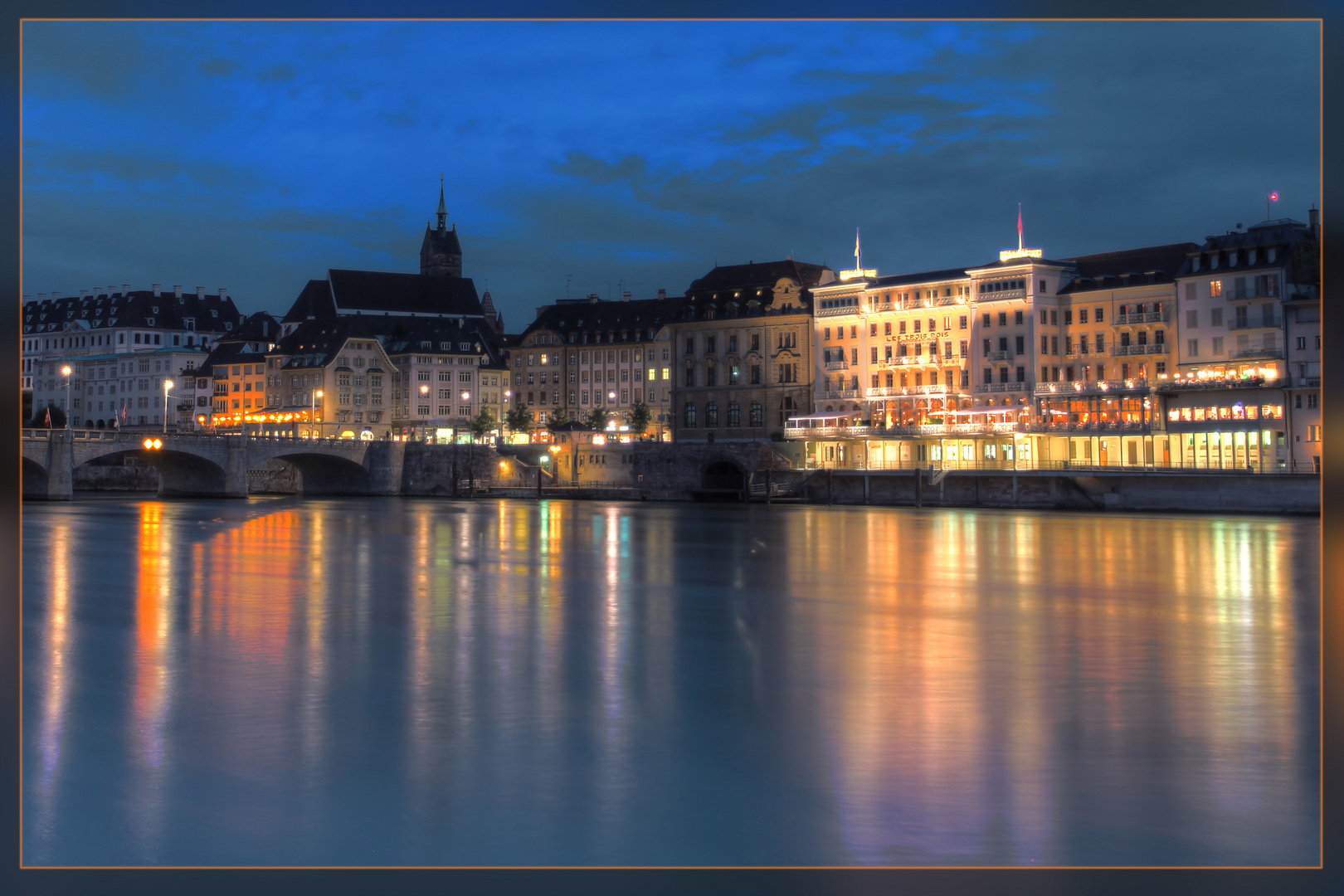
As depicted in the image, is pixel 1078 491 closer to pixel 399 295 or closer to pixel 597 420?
pixel 597 420

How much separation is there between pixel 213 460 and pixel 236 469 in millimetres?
1735

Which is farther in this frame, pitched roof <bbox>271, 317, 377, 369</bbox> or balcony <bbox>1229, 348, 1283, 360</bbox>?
pitched roof <bbox>271, 317, 377, 369</bbox>

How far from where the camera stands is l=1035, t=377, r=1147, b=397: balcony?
7406cm

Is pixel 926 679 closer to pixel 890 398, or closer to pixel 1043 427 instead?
pixel 1043 427

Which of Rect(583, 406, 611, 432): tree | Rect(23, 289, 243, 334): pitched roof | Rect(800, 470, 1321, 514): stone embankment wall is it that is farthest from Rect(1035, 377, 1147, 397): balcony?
Rect(23, 289, 243, 334): pitched roof

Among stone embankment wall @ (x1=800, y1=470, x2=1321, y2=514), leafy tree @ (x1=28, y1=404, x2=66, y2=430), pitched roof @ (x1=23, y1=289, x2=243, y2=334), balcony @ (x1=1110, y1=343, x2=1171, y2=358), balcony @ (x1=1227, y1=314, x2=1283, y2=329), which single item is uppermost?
pitched roof @ (x1=23, y1=289, x2=243, y2=334)

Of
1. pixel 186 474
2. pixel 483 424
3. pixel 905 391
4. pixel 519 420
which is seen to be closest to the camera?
pixel 186 474

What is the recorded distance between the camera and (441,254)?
17250 centimetres

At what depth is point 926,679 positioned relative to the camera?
15.6m

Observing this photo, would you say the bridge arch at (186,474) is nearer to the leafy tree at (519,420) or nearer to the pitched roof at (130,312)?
the leafy tree at (519,420)

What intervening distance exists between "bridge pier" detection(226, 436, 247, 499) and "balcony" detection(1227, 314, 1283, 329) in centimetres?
6284

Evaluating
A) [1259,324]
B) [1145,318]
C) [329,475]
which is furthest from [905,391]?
[329,475]

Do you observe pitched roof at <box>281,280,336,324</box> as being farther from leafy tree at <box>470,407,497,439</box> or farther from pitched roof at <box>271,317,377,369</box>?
leafy tree at <box>470,407,497,439</box>

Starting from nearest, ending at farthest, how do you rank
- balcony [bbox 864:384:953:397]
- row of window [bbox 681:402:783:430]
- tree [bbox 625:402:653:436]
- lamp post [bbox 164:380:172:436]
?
balcony [bbox 864:384:953:397]
lamp post [bbox 164:380:172:436]
row of window [bbox 681:402:783:430]
tree [bbox 625:402:653:436]
